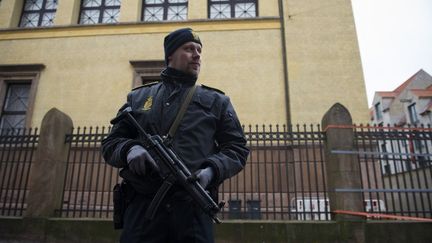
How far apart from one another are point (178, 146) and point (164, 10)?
12.6 metres

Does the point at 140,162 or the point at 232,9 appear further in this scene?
the point at 232,9

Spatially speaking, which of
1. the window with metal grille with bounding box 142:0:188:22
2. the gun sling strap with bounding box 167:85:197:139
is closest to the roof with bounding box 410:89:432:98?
the window with metal grille with bounding box 142:0:188:22

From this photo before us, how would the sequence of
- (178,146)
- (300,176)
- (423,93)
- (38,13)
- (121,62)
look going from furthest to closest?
(423,93), (38,13), (121,62), (300,176), (178,146)

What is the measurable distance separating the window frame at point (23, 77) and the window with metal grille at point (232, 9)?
6.99 m

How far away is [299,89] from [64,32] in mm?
9390

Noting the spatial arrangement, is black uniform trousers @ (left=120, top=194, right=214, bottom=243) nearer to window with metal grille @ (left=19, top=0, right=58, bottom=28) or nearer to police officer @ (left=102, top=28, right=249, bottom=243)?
police officer @ (left=102, top=28, right=249, bottom=243)

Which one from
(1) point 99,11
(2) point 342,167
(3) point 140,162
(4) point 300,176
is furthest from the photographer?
(1) point 99,11

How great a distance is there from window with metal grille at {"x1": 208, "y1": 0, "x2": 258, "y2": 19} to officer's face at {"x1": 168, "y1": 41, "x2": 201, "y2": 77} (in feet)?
36.7

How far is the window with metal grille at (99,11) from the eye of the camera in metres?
13.6

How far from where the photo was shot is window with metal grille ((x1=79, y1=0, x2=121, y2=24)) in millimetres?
13625

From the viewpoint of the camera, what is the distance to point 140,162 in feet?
6.46

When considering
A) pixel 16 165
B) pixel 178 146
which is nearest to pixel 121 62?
pixel 16 165

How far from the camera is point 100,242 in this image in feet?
21.3

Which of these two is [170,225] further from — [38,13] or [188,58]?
[38,13]
